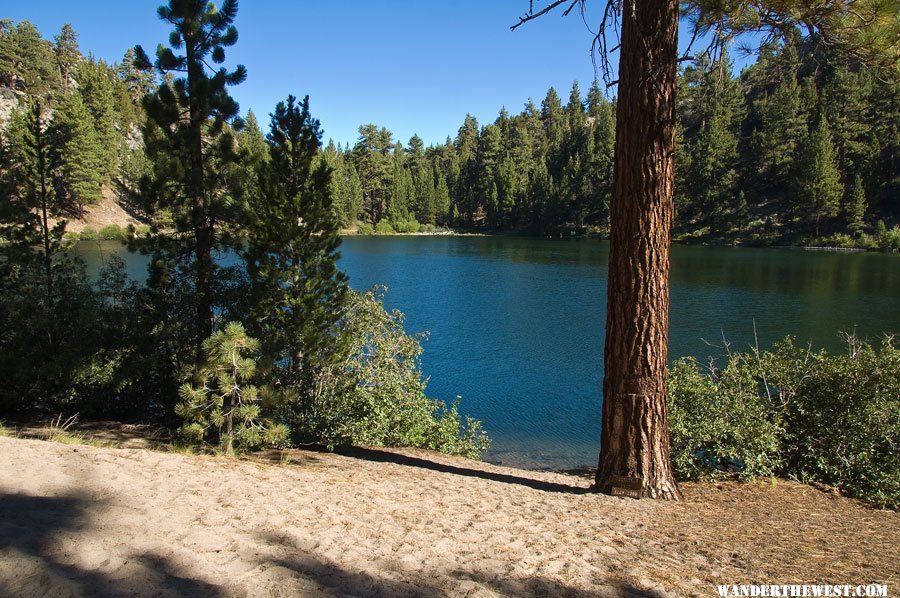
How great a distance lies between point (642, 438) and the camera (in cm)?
525

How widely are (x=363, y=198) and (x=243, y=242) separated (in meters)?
86.1

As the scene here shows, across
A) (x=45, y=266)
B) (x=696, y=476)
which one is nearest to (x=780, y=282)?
(x=696, y=476)

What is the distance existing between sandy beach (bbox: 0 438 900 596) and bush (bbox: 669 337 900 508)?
0.75 meters

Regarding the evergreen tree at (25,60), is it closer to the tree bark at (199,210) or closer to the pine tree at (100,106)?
the pine tree at (100,106)

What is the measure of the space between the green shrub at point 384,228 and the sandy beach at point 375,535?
8111 centimetres

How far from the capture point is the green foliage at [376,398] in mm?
9367

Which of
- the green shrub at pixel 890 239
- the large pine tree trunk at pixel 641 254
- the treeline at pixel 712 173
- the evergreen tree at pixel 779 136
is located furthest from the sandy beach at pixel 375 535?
the evergreen tree at pixel 779 136

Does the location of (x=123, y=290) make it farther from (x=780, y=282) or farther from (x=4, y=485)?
(x=780, y=282)

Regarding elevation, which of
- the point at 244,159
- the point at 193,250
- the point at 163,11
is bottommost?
the point at 193,250

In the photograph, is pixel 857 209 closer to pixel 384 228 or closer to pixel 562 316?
pixel 562 316

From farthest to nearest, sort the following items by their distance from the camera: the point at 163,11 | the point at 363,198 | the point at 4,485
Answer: the point at 363,198 < the point at 163,11 < the point at 4,485

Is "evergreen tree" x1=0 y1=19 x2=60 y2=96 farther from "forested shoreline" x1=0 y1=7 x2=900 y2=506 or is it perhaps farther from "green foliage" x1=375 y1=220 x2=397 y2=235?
"forested shoreline" x1=0 y1=7 x2=900 y2=506

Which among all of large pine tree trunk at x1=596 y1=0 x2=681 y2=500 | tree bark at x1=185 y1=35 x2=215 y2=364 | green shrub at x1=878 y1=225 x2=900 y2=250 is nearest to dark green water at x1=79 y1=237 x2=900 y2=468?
tree bark at x1=185 y1=35 x2=215 y2=364

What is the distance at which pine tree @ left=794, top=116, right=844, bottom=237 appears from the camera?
53.9m
